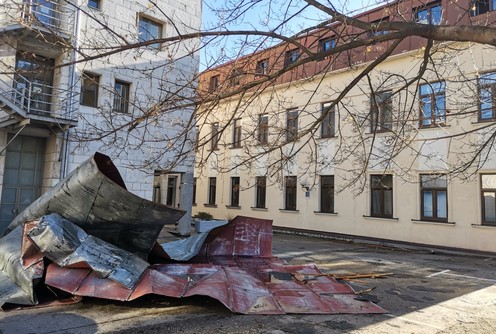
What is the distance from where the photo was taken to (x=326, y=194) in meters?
19.7

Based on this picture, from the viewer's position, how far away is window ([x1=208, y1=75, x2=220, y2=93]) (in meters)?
5.78

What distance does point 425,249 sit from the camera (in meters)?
15.0

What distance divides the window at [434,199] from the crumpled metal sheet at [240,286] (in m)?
9.69

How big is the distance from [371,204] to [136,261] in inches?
540

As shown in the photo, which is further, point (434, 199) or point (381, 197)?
point (381, 197)

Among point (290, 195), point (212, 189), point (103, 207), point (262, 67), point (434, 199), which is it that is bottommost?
point (103, 207)

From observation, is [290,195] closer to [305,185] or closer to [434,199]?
[305,185]

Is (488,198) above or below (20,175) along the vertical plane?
below

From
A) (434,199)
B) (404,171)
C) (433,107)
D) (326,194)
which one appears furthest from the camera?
(326,194)

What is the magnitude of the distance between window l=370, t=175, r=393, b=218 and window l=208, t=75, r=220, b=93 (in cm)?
1242

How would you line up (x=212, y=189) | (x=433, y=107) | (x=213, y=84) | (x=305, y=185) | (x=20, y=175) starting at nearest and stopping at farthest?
(x=213, y=84) → (x=433, y=107) → (x=20, y=175) → (x=305, y=185) → (x=212, y=189)

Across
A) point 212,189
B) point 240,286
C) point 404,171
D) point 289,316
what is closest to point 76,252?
point 240,286

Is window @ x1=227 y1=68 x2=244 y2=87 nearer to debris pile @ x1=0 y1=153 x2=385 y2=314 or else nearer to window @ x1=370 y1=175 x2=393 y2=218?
debris pile @ x1=0 y1=153 x2=385 y2=314

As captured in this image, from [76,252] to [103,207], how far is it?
831 mm
